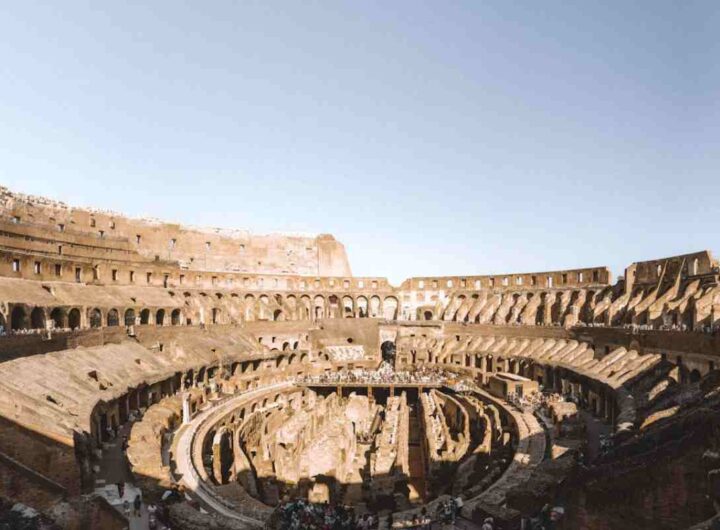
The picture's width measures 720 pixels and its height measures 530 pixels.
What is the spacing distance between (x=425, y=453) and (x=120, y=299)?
27681 mm

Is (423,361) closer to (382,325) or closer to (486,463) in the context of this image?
(382,325)

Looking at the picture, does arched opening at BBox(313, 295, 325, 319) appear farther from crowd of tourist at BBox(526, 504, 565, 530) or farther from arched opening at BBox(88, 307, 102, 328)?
crowd of tourist at BBox(526, 504, 565, 530)

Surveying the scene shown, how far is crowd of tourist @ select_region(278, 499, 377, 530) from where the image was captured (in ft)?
48.2

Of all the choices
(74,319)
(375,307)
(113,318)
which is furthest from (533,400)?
(375,307)

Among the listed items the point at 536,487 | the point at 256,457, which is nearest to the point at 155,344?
the point at 256,457

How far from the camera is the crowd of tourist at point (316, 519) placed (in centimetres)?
1470

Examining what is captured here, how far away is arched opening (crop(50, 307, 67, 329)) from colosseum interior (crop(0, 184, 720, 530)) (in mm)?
124

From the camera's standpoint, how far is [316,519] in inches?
598

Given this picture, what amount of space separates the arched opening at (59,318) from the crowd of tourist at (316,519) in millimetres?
25897

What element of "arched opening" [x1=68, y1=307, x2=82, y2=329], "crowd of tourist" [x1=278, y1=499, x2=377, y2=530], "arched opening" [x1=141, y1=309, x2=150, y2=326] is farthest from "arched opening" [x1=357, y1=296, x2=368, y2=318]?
"crowd of tourist" [x1=278, y1=499, x2=377, y2=530]

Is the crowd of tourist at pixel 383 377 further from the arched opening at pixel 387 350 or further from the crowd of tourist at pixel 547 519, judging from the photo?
the crowd of tourist at pixel 547 519

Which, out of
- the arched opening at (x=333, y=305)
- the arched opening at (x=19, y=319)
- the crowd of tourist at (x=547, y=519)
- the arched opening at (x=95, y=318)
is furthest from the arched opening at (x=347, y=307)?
the crowd of tourist at (x=547, y=519)

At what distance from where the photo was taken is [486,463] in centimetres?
2319

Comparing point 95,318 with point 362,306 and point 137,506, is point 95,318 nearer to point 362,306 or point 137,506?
point 137,506
